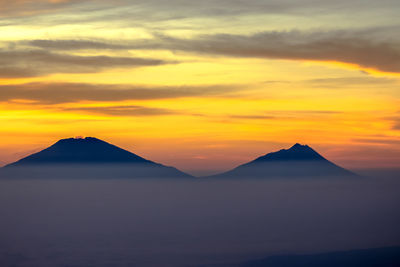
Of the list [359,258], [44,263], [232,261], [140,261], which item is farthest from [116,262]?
[359,258]

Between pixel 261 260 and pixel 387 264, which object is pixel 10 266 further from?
pixel 387 264

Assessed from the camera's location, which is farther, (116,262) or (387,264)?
(116,262)

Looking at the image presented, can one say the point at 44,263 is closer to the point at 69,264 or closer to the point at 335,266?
the point at 69,264

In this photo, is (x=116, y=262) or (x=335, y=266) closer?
(x=335, y=266)

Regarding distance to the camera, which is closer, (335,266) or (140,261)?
(335,266)

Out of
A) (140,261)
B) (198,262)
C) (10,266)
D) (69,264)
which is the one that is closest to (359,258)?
(198,262)

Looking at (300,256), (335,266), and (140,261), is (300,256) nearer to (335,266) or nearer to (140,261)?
(335,266)

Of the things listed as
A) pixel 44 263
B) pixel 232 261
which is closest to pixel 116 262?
pixel 44 263
